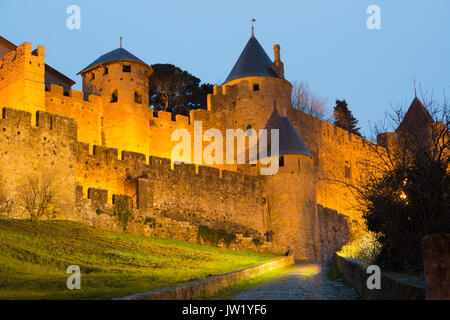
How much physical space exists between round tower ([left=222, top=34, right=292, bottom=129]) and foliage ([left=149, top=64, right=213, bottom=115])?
10.2 m

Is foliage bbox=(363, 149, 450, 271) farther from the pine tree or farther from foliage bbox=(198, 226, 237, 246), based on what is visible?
the pine tree

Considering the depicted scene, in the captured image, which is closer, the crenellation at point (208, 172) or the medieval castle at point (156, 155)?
the medieval castle at point (156, 155)

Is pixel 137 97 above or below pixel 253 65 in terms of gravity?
below

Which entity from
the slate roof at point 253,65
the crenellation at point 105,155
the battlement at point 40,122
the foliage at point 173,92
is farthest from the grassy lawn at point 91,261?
the foliage at point 173,92

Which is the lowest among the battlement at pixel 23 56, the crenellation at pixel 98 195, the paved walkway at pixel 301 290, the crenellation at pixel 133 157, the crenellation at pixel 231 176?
the paved walkway at pixel 301 290

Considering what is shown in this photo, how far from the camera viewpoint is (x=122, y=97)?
27.2m

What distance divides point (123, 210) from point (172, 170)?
3904mm

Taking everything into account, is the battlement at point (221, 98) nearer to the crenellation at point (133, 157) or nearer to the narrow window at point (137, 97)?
the narrow window at point (137, 97)

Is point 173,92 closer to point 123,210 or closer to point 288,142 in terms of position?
point 288,142

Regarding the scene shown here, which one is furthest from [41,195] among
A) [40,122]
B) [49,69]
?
[49,69]

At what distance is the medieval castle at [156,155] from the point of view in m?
18.8

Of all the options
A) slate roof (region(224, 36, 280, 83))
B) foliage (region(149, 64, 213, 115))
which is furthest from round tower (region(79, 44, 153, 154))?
foliage (region(149, 64, 213, 115))

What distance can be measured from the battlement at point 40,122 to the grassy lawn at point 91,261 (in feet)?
10.1
